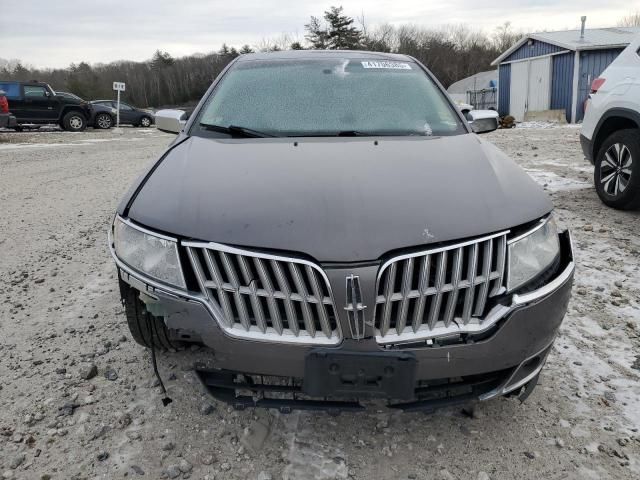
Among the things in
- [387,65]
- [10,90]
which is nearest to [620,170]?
[387,65]

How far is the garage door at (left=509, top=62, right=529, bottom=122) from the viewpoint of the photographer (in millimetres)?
25219

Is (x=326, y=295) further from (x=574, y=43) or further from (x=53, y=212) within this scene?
(x=574, y=43)

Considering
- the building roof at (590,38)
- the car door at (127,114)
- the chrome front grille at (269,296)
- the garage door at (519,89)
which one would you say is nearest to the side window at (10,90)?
the car door at (127,114)

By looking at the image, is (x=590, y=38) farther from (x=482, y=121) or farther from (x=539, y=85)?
(x=482, y=121)

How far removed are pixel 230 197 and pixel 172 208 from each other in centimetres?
21

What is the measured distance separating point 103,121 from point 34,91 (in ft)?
12.0

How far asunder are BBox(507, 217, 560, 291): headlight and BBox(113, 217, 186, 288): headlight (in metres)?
1.10

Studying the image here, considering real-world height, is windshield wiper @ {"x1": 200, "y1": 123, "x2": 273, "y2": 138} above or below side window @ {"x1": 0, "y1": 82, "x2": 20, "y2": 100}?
below

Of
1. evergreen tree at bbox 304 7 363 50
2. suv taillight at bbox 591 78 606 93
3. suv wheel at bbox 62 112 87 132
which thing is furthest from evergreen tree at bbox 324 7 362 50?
suv taillight at bbox 591 78 606 93

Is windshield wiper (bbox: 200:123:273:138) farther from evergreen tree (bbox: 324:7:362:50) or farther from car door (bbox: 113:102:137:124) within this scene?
evergreen tree (bbox: 324:7:362:50)

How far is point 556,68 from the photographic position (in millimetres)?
23312

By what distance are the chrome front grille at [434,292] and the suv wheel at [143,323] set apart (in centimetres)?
79

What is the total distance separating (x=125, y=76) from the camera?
68938mm

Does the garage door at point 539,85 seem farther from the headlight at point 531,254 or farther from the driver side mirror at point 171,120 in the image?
the headlight at point 531,254
